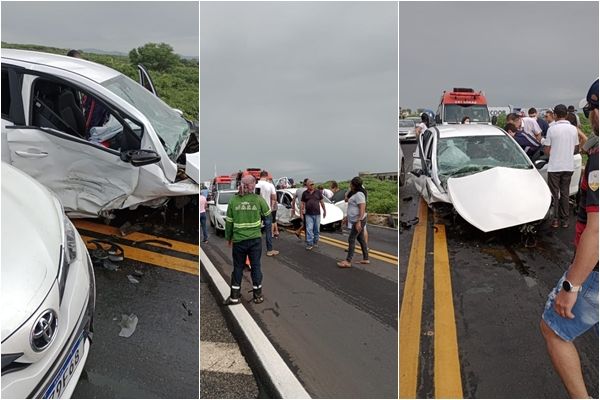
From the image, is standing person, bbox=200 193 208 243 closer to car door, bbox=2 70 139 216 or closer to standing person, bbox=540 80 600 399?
car door, bbox=2 70 139 216

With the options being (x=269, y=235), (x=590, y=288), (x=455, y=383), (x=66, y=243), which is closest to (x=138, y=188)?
(x=269, y=235)

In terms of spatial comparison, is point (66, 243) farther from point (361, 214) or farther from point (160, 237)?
point (160, 237)

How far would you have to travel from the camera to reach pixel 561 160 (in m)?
3.73

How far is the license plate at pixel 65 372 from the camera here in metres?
1.49

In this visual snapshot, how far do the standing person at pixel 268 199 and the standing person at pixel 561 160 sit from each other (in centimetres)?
252

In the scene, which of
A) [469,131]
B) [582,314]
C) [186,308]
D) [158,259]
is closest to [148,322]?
[186,308]

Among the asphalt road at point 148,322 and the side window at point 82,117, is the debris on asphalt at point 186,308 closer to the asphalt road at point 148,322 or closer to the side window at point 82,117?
the asphalt road at point 148,322

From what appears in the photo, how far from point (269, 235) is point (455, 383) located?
1.47 metres

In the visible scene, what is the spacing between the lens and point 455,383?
1.89 metres

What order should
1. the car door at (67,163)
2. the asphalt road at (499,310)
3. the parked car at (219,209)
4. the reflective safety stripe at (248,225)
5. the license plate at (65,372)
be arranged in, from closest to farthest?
the license plate at (65,372) → the asphalt road at (499,310) → the parked car at (219,209) → the reflective safety stripe at (248,225) → the car door at (67,163)

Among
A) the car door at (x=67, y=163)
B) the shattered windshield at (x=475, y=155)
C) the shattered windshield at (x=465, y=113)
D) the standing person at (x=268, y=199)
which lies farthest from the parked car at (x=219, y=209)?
the shattered windshield at (x=465, y=113)

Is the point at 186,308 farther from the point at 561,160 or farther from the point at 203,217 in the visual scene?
the point at 561,160

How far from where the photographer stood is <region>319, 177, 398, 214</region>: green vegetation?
6.27 feet

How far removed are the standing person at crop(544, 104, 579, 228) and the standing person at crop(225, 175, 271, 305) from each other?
8.78ft
